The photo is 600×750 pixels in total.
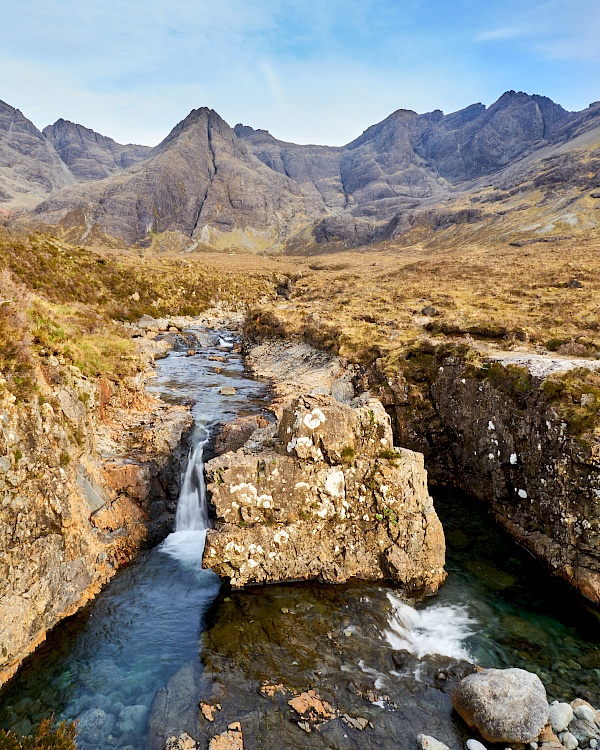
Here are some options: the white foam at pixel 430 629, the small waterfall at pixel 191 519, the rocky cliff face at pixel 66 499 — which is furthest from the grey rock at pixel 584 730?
the rocky cliff face at pixel 66 499

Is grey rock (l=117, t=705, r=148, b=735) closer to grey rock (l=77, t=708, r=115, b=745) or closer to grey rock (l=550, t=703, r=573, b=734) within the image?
grey rock (l=77, t=708, r=115, b=745)

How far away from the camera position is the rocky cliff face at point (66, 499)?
1038cm

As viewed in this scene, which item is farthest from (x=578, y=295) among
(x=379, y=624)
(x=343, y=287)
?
(x=379, y=624)

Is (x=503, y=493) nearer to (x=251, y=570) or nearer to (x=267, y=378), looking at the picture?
(x=251, y=570)

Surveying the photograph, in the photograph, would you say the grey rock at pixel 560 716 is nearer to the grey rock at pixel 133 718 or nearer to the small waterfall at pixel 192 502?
the grey rock at pixel 133 718

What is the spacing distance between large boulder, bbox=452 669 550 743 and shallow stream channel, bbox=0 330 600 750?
1.54 feet

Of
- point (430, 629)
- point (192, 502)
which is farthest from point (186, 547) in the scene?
point (430, 629)

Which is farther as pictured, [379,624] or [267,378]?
[267,378]

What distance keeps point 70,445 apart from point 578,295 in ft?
148

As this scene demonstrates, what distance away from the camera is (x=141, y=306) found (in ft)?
192

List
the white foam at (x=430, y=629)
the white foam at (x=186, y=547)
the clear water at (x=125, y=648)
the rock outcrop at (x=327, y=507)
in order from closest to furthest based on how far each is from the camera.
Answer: the clear water at (x=125, y=648) → the white foam at (x=430, y=629) → the rock outcrop at (x=327, y=507) → the white foam at (x=186, y=547)

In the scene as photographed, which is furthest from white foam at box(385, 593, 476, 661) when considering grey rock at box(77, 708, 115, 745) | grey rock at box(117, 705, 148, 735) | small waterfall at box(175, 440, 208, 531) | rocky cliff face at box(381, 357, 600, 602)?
small waterfall at box(175, 440, 208, 531)

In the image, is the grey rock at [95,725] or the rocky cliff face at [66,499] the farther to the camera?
the rocky cliff face at [66,499]

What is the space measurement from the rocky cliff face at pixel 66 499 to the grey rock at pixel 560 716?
12565 mm
